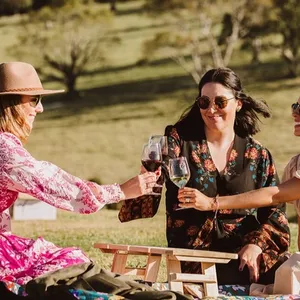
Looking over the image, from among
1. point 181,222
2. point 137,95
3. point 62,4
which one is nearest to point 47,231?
point 181,222

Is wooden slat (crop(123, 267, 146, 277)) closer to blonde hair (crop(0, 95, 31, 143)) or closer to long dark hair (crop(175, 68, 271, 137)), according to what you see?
long dark hair (crop(175, 68, 271, 137))

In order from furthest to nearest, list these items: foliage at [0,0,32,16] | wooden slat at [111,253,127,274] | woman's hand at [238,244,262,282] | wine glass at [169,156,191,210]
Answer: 1. foliage at [0,0,32,16]
2. woman's hand at [238,244,262,282]
3. wooden slat at [111,253,127,274]
4. wine glass at [169,156,191,210]

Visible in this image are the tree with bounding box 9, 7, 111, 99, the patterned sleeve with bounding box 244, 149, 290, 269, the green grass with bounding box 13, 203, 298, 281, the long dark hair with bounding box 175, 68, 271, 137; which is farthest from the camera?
the tree with bounding box 9, 7, 111, 99

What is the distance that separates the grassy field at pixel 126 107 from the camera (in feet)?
120

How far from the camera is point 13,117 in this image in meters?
5.86

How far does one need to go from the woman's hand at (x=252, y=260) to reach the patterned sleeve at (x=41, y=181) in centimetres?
138

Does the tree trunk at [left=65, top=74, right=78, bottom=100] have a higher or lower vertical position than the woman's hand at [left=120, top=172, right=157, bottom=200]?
higher

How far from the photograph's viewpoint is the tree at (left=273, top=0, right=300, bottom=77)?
4466 cm

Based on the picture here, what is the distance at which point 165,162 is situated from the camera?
6.88 metres

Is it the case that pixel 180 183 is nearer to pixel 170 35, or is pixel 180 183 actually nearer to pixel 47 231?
pixel 47 231

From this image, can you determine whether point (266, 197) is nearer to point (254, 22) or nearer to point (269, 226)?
point (269, 226)

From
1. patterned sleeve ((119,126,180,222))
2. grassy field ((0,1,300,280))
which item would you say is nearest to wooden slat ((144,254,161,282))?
patterned sleeve ((119,126,180,222))

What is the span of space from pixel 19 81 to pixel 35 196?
69cm

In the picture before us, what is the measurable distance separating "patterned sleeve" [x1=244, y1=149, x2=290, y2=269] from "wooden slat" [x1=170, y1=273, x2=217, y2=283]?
2.93 feet
